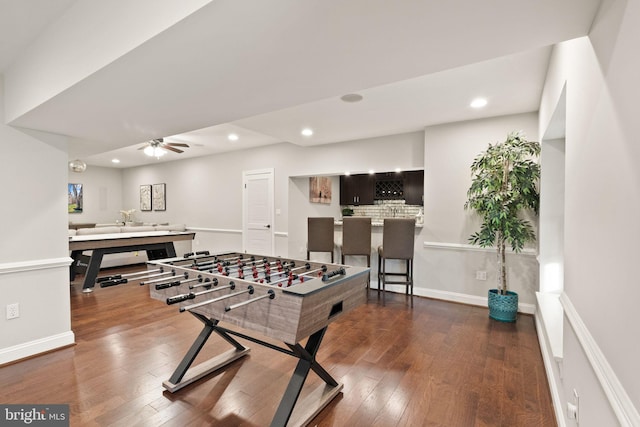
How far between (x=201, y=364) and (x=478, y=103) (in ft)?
12.2

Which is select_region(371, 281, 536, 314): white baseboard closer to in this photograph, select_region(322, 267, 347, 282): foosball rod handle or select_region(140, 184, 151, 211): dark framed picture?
select_region(322, 267, 347, 282): foosball rod handle

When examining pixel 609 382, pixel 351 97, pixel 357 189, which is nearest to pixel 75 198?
pixel 357 189

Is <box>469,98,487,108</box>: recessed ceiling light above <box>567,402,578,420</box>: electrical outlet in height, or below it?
above

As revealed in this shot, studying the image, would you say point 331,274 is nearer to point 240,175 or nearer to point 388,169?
point 388,169

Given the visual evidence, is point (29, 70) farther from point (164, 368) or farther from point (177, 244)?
point (177, 244)

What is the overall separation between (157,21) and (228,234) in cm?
581

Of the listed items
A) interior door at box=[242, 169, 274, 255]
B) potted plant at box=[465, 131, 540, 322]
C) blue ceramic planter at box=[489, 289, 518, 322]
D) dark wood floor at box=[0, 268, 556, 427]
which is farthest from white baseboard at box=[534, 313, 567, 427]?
interior door at box=[242, 169, 274, 255]

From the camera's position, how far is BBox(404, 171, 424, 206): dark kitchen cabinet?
5609mm

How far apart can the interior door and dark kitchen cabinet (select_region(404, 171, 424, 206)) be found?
261 cm

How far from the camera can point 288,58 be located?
1.45 meters

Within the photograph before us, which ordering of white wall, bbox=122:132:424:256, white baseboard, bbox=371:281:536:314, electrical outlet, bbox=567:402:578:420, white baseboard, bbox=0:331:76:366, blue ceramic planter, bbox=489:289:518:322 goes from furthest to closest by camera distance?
white wall, bbox=122:132:424:256 → white baseboard, bbox=371:281:536:314 → blue ceramic planter, bbox=489:289:518:322 → white baseboard, bbox=0:331:76:366 → electrical outlet, bbox=567:402:578:420

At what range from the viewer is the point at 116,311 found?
368 centimetres

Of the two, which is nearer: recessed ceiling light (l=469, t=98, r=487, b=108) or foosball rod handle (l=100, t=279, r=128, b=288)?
foosball rod handle (l=100, t=279, r=128, b=288)

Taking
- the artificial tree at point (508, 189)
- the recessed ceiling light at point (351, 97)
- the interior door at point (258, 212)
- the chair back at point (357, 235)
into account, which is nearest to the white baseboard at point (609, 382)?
the artificial tree at point (508, 189)
